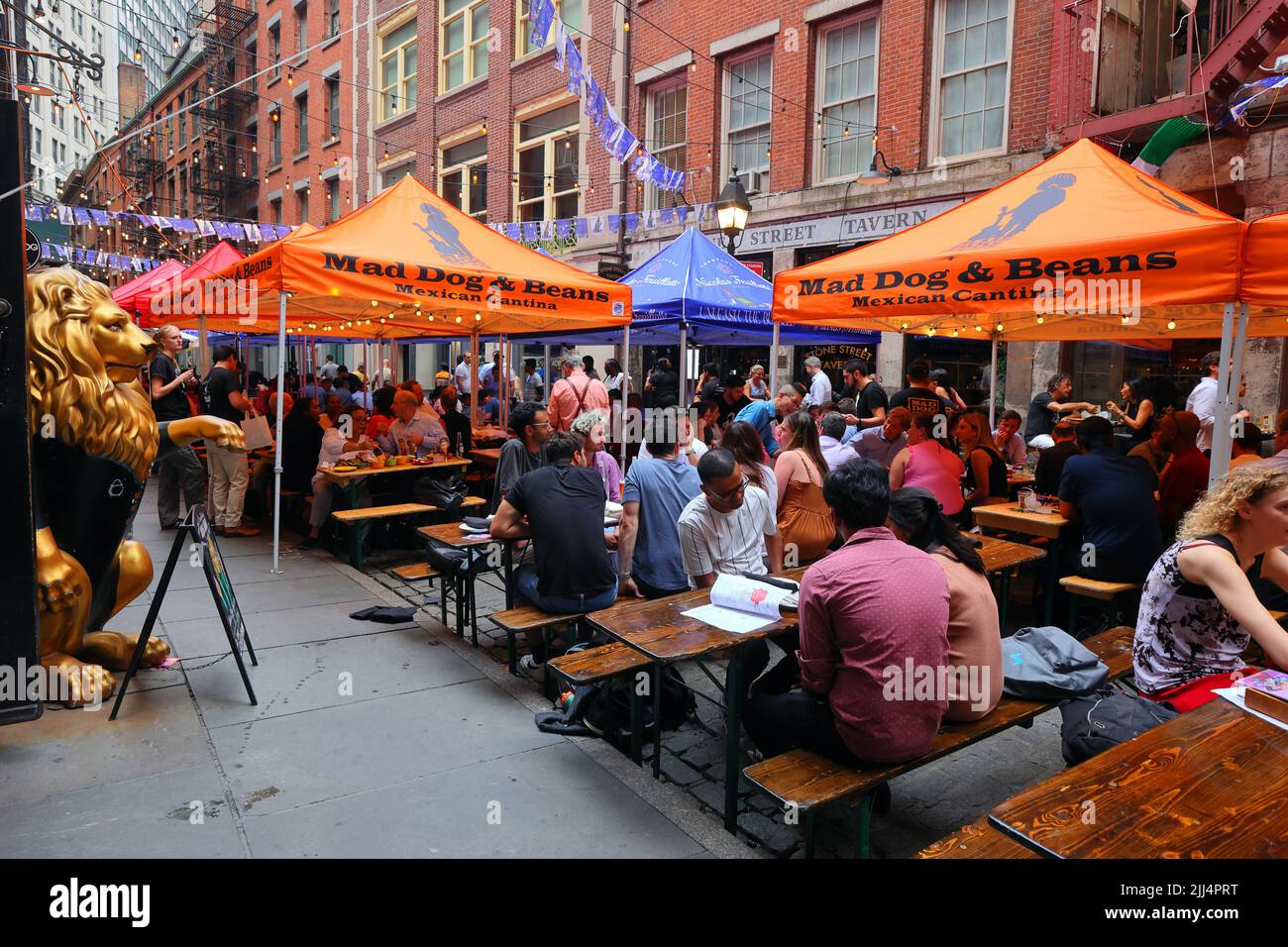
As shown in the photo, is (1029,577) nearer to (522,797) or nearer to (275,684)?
(522,797)

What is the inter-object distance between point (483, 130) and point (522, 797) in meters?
20.3

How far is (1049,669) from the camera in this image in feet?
12.0

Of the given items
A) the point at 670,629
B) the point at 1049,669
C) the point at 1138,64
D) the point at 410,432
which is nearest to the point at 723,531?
the point at 670,629

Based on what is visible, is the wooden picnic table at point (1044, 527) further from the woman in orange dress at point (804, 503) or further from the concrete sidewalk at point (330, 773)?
the concrete sidewalk at point (330, 773)

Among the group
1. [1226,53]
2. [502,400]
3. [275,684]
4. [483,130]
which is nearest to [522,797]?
[275,684]

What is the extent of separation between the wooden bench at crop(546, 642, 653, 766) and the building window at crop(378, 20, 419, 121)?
75.0ft

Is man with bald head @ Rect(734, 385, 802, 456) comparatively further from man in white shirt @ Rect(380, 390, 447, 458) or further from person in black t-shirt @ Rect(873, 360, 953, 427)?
man in white shirt @ Rect(380, 390, 447, 458)

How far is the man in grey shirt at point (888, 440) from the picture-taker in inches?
275

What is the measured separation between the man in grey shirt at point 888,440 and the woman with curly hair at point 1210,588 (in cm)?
361

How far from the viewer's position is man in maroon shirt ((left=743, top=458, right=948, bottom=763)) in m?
2.91

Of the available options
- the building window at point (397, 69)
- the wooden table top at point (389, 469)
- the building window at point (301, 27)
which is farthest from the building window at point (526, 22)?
the wooden table top at point (389, 469)

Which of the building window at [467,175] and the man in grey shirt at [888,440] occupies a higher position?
the building window at [467,175]

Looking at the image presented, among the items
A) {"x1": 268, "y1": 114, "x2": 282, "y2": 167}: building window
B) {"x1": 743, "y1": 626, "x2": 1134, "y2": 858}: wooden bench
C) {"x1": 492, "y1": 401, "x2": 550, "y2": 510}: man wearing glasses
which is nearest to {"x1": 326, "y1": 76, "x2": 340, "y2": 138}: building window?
{"x1": 268, "y1": 114, "x2": 282, "y2": 167}: building window

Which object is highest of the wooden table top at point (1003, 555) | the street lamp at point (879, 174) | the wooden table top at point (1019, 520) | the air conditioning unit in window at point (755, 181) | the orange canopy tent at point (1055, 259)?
the air conditioning unit in window at point (755, 181)
